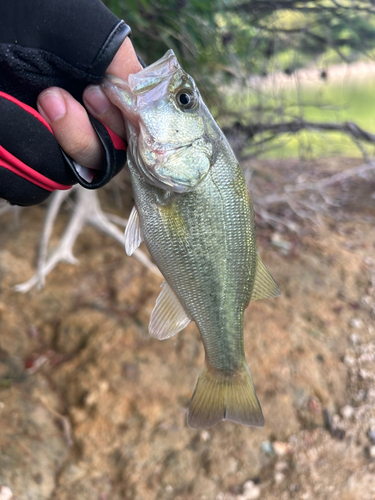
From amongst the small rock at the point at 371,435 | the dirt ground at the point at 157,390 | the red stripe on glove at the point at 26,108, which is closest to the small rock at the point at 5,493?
the dirt ground at the point at 157,390

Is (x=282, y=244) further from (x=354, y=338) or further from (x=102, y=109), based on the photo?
(x=102, y=109)

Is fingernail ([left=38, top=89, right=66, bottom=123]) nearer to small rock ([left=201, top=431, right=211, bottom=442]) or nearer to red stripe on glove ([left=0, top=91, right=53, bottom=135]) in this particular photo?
red stripe on glove ([left=0, top=91, right=53, bottom=135])

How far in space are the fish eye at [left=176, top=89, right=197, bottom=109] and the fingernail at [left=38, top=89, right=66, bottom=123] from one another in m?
0.46

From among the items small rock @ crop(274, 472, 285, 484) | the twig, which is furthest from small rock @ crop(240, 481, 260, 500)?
the twig

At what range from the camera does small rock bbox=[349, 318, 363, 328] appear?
3660mm

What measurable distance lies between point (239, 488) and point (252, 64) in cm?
442

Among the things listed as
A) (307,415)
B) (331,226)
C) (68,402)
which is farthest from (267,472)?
(331,226)

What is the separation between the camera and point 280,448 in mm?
2834

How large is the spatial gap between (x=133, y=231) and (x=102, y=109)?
514mm

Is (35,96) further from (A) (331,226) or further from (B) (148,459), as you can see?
(A) (331,226)

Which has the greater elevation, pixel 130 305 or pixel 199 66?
pixel 199 66

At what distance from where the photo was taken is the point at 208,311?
158 cm

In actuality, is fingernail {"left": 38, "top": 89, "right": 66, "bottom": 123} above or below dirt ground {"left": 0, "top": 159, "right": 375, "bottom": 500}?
above

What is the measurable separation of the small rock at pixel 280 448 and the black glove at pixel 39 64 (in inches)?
106
